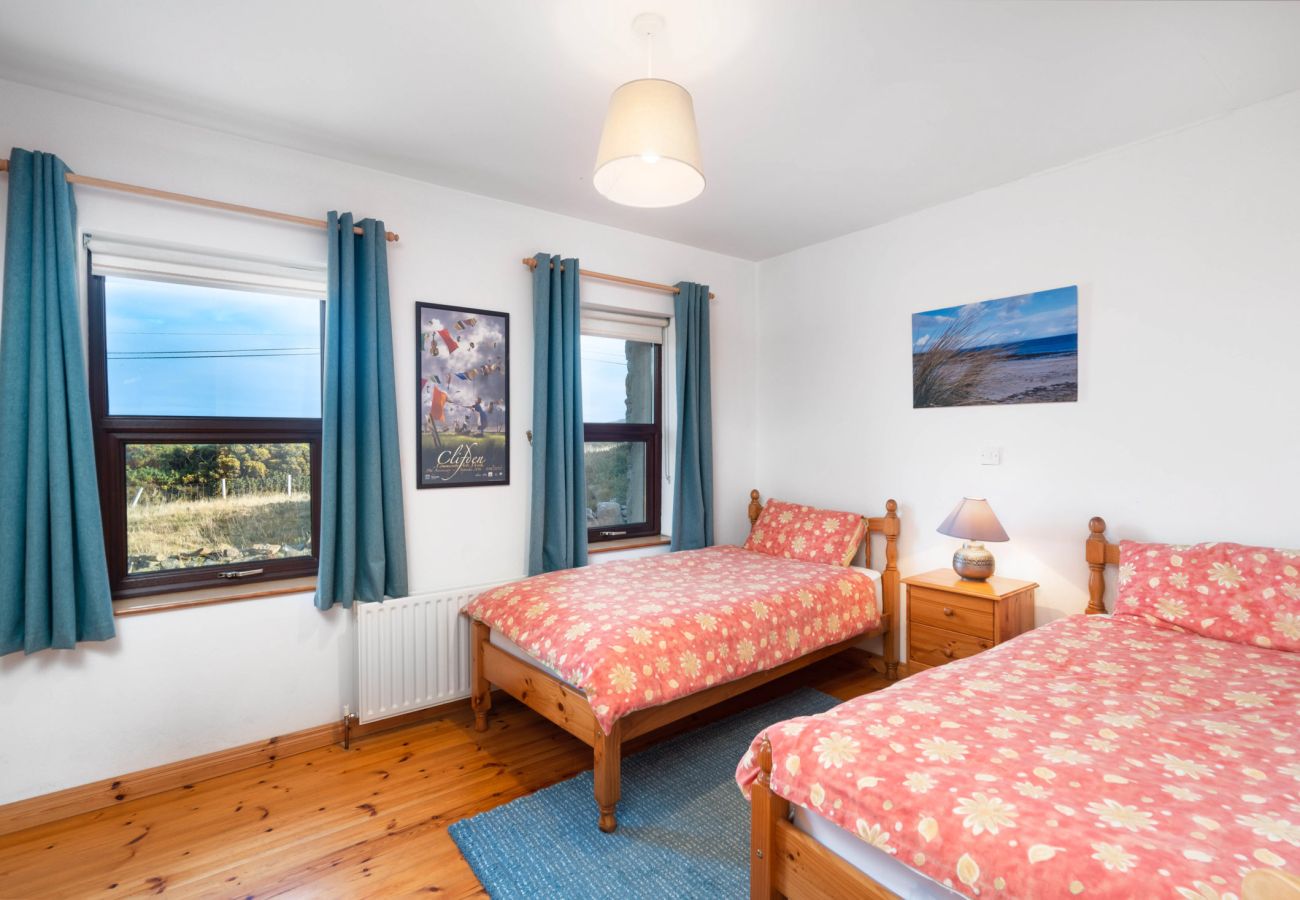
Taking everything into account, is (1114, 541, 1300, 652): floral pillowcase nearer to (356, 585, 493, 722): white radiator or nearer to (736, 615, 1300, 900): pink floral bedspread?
(736, 615, 1300, 900): pink floral bedspread

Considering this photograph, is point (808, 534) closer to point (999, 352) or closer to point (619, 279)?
point (999, 352)

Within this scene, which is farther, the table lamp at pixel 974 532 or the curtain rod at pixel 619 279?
the curtain rod at pixel 619 279

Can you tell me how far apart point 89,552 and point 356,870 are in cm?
146

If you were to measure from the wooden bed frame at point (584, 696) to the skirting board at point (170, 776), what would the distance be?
1.53 feet

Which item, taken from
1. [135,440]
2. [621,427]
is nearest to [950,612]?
[621,427]

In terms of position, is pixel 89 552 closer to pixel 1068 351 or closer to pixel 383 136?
pixel 383 136

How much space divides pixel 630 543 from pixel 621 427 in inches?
28.1

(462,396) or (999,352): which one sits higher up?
(999,352)

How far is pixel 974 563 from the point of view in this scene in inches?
113

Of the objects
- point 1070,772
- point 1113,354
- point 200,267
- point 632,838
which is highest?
point 200,267

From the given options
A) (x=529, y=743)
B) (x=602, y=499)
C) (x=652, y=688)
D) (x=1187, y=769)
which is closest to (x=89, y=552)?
(x=529, y=743)

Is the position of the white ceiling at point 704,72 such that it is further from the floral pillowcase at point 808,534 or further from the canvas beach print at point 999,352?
the floral pillowcase at point 808,534

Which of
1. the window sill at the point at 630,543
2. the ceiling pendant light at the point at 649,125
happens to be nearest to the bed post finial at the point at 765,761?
the ceiling pendant light at the point at 649,125

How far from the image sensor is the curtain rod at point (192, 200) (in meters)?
2.17
